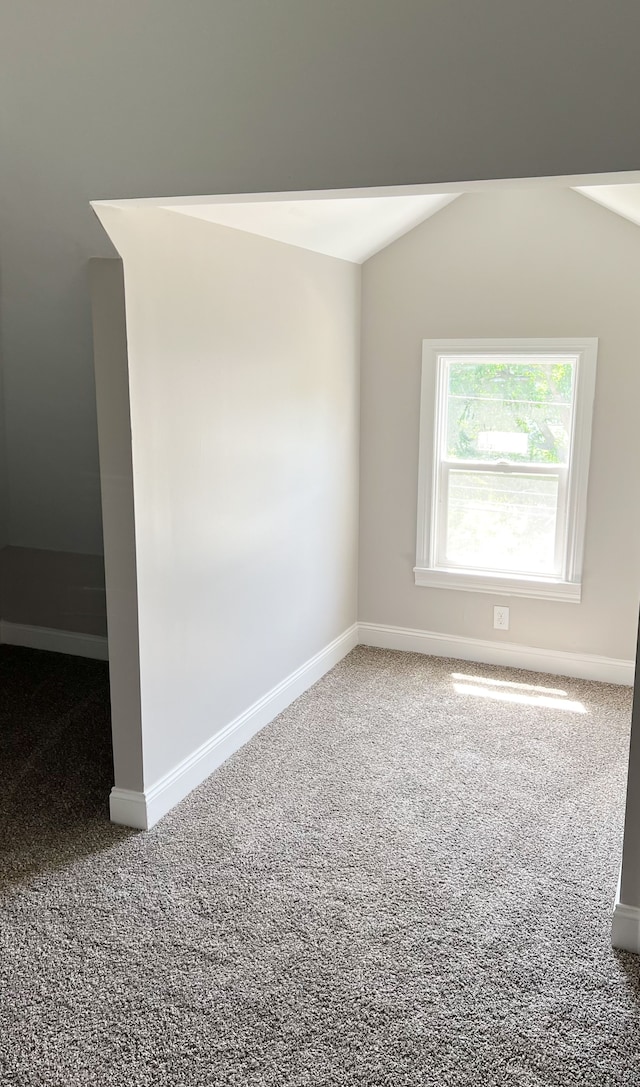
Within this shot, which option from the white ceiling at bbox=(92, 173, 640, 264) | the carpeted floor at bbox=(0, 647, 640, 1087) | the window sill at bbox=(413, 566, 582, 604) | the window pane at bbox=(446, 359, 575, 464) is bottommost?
the carpeted floor at bbox=(0, 647, 640, 1087)

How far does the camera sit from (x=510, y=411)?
14.1 feet

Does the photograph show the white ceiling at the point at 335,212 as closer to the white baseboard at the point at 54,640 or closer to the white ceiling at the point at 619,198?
the white ceiling at the point at 619,198

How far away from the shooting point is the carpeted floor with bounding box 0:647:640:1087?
6.75ft

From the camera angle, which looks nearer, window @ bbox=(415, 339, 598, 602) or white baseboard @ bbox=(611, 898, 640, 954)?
white baseboard @ bbox=(611, 898, 640, 954)

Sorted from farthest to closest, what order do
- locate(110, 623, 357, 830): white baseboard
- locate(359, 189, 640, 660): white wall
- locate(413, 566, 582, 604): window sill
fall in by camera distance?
locate(413, 566, 582, 604): window sill
locate(359, 189, 640, 660): white wall
locate(110, 623, 357, 830): white baseboard

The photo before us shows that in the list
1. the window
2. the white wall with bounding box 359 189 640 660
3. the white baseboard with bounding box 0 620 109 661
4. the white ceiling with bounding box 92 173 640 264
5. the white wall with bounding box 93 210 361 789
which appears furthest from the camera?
the white baseboard with bounding box 0 620 109 661

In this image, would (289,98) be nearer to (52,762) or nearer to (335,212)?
(335,212)

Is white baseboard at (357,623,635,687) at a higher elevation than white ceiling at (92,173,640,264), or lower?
lower

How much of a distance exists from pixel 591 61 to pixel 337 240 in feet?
7.04

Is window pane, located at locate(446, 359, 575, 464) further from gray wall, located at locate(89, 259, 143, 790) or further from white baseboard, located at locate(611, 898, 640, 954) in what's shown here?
white baseboard, located at locate(611, 898, 640, 954)

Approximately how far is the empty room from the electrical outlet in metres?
0.02

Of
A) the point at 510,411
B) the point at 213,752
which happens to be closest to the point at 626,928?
the point at 213,752

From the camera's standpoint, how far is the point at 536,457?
427cm

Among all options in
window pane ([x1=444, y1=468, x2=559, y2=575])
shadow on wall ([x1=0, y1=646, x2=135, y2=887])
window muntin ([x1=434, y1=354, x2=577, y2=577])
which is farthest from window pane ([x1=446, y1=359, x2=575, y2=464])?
shadow on wall ([x1=0, y1=646, x2=135, y2=887])
